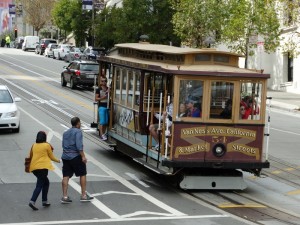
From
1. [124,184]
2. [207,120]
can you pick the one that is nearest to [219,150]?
[207,120]

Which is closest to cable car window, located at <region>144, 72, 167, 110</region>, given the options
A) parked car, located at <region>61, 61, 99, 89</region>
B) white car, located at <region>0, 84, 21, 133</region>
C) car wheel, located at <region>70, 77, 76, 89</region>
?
white car, located at <region>0, 84, 21, 133</region>

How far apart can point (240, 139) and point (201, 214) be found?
2319 millimetres

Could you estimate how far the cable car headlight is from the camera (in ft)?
47.0

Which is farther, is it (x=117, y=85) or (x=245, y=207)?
(x=117, y=85)

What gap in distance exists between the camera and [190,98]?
47.1 ft

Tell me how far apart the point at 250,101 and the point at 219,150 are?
116cm

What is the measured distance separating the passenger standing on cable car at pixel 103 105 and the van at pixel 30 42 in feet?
211

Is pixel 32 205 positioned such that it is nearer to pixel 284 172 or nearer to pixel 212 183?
pixel 212 183

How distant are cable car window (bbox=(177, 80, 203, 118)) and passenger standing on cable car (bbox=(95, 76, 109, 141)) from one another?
476 cm

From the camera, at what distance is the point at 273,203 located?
14.1 meters

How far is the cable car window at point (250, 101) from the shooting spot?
1452 centimetres

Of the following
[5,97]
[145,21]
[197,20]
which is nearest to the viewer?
[5,97]

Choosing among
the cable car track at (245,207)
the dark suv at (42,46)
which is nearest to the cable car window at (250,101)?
the cable car track at (245,207)

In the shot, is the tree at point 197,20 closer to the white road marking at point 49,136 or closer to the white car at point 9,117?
the white road marking at point 49,136
